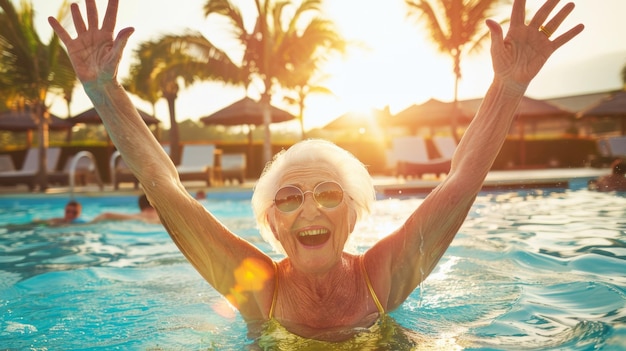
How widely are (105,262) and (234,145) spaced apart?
17.3 meters

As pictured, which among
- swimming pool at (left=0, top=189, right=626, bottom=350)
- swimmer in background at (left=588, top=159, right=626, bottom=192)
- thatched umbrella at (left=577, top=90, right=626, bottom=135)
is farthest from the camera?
thatched umbrella at (left=577, top=90, right=626, bottom=135)

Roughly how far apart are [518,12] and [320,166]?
0.94 metres

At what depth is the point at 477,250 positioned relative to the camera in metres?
5.23

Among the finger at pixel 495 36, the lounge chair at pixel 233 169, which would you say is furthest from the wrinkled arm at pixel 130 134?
the lounge chair at pixel 233 169

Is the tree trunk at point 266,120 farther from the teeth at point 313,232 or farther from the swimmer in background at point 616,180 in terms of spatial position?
the teeth at point 313,232

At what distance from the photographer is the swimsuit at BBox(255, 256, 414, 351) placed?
2.12 metres

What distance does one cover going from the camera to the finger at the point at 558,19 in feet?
6.21

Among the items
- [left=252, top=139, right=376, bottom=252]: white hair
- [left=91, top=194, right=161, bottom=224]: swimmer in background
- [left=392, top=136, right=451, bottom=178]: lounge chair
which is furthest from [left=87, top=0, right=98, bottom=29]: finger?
[left=392, top=136, right=451, bottom=178]: lounge chair

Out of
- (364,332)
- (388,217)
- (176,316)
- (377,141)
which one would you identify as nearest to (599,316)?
(364,332)

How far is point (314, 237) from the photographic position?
195 cm

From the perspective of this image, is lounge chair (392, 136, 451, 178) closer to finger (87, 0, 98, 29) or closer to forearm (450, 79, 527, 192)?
forearm (450, 79, 527, 192)

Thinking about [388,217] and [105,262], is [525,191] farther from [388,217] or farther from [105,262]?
[105,262]

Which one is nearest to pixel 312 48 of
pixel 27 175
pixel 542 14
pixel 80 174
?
pixel 80 174

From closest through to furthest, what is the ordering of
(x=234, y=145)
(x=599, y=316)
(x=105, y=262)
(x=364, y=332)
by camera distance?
(x=364, y=332)
(x=599, y=316)
(x=105, y=262)
(x=234, y=145)
